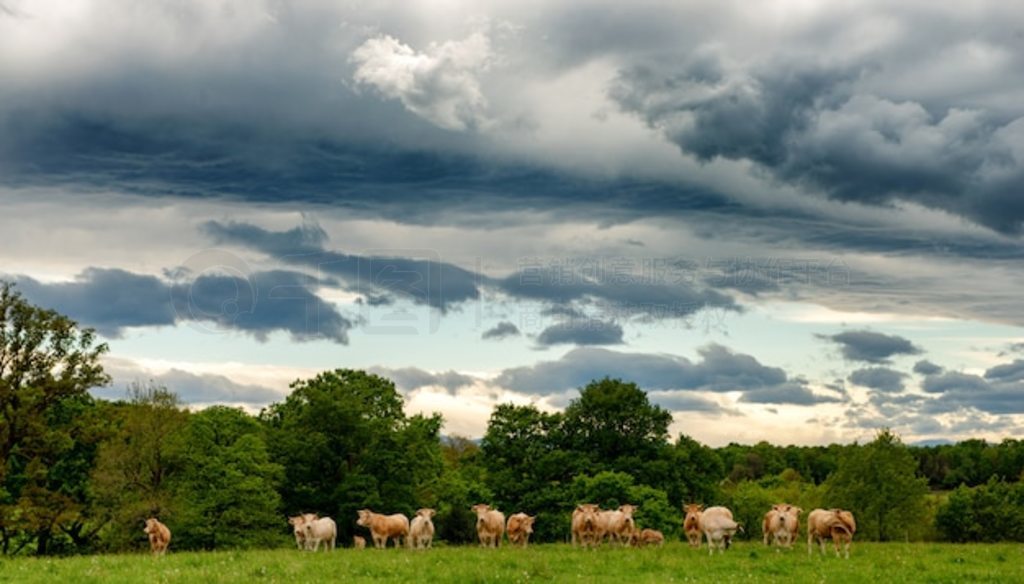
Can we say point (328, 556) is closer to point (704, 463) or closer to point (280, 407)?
point (280, 407)

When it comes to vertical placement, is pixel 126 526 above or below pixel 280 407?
below

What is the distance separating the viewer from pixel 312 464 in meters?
73.7

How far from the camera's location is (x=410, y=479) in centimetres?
7375

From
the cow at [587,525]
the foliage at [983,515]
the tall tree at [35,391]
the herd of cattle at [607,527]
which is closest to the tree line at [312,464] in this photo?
the tall tree at [35,391]

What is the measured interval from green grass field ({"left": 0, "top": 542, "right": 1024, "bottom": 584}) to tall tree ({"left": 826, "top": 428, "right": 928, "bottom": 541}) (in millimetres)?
58105

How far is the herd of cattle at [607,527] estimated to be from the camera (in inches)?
1330

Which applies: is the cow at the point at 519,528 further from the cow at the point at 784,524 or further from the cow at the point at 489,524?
the cow at the point at 784,524

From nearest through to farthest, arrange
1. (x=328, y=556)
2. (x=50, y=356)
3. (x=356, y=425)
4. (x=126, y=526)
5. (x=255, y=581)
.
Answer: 1. (x=255, y=581)
2. (x=328, y=556)
3. (x=50, y=356)
4. (x=126, y=526)
5. (x=356, y=425)

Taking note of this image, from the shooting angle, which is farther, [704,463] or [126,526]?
[704,463]

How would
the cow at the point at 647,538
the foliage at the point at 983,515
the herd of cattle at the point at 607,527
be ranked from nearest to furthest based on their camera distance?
the herd of cattle at the point at 607,527
the cow at the point at 647,538
the foliage at the point at 983,515

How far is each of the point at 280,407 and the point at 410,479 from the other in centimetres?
1421

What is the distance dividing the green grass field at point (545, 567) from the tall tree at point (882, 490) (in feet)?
191

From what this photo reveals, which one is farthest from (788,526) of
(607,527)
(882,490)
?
(882,490)

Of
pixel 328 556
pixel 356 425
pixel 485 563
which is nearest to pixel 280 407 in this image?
A: pixel 356 425
